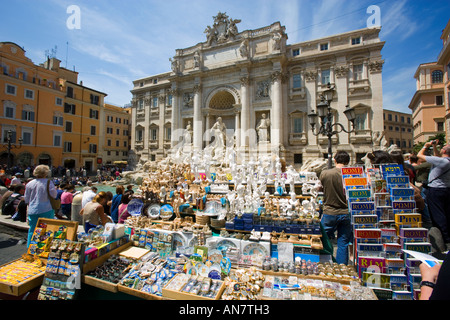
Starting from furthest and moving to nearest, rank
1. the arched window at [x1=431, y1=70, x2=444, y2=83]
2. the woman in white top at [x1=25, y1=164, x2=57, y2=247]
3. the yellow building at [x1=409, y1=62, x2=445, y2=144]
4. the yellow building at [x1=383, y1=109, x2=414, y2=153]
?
1. the yellow building at [x1=383, y1=109, x2=414, y2=153]
2. the arched window at [x1=431, y1=70, x2=444, y2=83]
3. the yellow building at [x1=409, y1=62, x2=445, y2=144]
4. the woman in white top at [x1=25, y1=164, x2=57, y2=247]

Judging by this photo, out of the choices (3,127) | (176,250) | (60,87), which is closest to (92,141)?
(60,87)

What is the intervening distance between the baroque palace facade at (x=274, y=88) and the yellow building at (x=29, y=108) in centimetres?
1583

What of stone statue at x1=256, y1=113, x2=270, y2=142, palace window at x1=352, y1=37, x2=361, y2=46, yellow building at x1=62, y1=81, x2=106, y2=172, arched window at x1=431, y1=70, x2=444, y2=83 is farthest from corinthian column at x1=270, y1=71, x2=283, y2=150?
yellow building at x1=62, y1=81, x2=106, y2=172

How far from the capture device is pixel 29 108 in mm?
24547

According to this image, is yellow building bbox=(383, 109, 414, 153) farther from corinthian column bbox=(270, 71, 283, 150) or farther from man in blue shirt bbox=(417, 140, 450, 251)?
man in blue shirt bbox=(417, 140, 450, 251)

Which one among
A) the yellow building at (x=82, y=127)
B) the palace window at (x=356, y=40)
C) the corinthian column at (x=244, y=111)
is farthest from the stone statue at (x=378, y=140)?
the yellow building at (x=82, y=127)

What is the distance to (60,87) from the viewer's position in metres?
28.2

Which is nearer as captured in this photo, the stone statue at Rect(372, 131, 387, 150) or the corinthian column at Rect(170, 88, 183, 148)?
the stone statue at Rect(372, 131, 387, 150)

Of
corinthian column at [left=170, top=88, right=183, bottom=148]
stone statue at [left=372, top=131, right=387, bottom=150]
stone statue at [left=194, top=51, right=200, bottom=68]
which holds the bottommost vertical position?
stone statue at [left=372, top=131, right=387, bottom=150]

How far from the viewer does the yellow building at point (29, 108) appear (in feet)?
74.7

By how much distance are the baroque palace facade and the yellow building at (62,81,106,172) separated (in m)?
15.7

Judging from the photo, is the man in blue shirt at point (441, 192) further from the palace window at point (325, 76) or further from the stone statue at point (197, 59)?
the stone statue at point (197, 59)

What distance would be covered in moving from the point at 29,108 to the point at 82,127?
6.70m

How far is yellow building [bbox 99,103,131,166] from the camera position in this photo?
34812 millimetres
